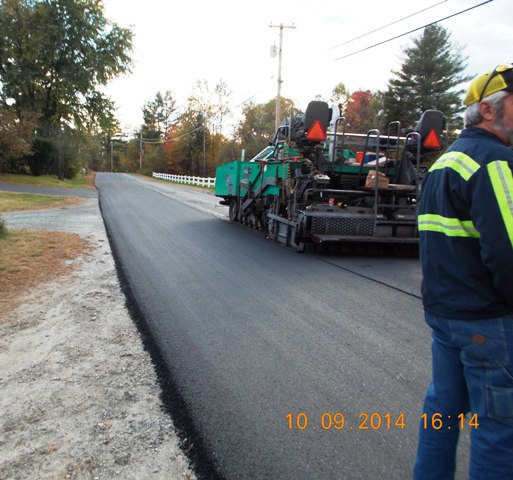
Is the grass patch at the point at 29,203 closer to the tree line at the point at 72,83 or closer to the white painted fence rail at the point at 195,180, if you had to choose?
the tree line at the point at 72,83

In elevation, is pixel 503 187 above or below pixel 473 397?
above

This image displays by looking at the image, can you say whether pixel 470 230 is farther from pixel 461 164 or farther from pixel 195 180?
pixel 195 180

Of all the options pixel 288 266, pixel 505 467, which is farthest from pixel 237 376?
pixel 288 266

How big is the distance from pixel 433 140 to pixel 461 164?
23.1 feet

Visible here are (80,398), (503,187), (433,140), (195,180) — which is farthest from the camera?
(195,180)

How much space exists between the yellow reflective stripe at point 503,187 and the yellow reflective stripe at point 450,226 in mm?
132

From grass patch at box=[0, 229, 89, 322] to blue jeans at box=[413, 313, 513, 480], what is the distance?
4315 millimetres

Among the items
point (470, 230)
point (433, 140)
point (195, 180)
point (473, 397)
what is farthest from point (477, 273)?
point (195, 180)

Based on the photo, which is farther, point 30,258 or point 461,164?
point 30,258

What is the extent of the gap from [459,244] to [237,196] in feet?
37.2

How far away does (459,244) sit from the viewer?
1.73 meters

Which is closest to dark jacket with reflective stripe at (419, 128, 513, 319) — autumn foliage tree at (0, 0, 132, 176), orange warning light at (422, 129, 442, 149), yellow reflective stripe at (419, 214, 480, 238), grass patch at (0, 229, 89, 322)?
yellow reflective stripe at (419, 214, 480, 238)

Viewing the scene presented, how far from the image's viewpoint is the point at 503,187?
1.59m

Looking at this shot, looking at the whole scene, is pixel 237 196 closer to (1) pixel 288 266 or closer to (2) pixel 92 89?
(1) pixel 288 266
